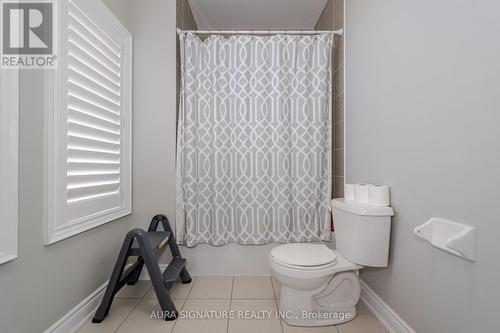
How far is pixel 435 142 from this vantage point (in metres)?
1.10

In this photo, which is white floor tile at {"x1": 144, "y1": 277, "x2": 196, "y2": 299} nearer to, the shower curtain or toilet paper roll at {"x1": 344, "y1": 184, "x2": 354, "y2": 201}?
the shower curtain

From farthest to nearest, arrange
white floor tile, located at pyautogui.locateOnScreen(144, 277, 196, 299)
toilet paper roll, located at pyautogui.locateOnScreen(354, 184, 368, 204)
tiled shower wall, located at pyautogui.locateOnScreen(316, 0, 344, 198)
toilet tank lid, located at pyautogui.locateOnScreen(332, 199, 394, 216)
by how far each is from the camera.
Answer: tiled shower wall, located at pyautogui.locateOnScreen(316, 0, 344, 198) → white floor tile, located at pyautogui.locateOnScreen(144, 277, 196, 299) → toilet paper roll, located at pyautogui.locateOnScreen(354, 184, 368, 204) → toilet tank lid, located at pyautogui.locateOnScreen(332, 199, 394, 216)

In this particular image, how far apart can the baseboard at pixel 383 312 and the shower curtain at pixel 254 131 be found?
21.1 inches

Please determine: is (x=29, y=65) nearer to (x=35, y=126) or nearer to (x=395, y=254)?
(x=35, y=126)

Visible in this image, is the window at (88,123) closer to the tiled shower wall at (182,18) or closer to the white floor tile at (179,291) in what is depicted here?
the tiled shower wall at (182,18)

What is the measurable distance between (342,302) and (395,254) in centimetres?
45

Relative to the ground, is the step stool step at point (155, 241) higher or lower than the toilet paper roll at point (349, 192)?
Result: lower

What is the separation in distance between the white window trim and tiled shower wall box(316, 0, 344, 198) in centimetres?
194

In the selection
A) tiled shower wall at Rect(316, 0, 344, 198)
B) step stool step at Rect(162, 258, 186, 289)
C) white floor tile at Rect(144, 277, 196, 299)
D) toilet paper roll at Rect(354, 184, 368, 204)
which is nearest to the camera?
toilet paper roll at Rect(354, 184, 368, 204)

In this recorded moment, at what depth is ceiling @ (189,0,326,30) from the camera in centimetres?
242

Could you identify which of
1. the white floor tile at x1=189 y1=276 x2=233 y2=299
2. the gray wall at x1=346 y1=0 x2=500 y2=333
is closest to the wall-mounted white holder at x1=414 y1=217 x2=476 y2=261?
the gray wall at x1=346 y1=0 x2=500 y2=333

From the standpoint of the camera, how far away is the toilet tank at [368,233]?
1.41 m

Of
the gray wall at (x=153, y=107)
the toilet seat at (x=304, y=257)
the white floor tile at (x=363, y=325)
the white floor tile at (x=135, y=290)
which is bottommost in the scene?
the white floor tile at (x=363, y=325)

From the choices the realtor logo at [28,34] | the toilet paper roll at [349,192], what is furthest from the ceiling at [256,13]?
the toilet paper roll at [349,192]
